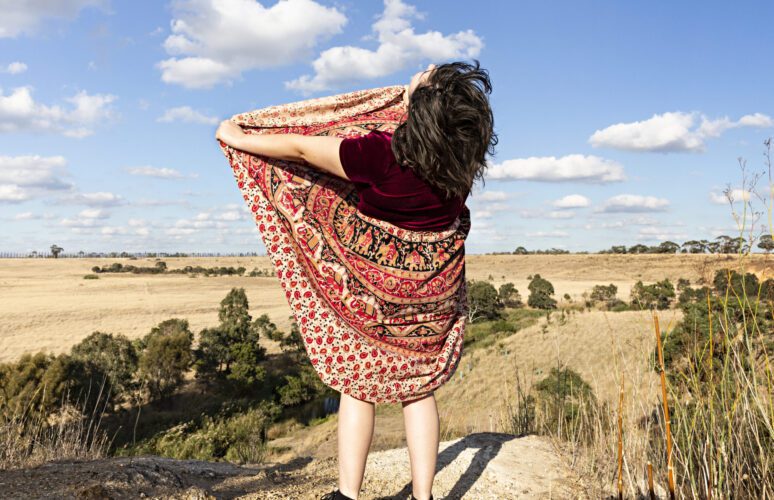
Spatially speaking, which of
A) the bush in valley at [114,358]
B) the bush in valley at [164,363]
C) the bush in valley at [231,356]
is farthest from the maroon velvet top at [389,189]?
the bush in valley at [231,356]

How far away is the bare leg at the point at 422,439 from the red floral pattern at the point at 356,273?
69 millimetres

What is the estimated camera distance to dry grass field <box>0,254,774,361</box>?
48594 millimetres

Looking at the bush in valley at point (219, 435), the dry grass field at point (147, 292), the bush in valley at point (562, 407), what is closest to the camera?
the bush in valley at point (562, 407)

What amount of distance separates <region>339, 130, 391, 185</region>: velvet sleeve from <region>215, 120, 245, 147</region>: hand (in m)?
0.70

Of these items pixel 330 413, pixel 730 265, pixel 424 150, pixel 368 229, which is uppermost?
pixel 424 150

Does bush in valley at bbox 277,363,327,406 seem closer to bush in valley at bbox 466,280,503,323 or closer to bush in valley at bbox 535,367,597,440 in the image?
bush in valley at bbox 466,280,503,323

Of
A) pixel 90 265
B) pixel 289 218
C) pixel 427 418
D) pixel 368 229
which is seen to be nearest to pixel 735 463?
pixel 427 418

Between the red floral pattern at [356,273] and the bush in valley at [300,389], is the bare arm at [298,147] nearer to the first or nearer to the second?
the red floral pattern at [356,273]

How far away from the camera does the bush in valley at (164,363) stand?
1117 inches

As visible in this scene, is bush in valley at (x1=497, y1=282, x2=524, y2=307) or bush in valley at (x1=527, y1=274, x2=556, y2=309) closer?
bush in valley at (x1=527, y1=274, x2=556, y2=309)

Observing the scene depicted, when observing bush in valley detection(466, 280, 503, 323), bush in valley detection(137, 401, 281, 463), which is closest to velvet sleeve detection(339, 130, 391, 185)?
bush in valley detection(137, 401, 281, 463)

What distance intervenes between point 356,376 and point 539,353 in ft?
93.3

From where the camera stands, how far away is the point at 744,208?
2.96 metres

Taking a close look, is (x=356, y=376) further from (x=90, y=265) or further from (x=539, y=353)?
(x=90, y=265)
